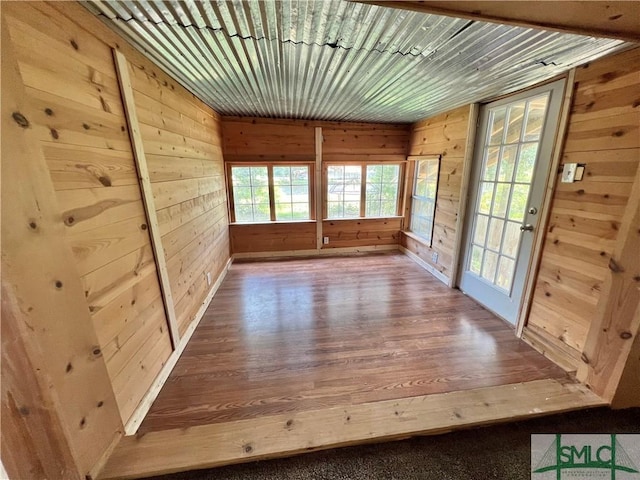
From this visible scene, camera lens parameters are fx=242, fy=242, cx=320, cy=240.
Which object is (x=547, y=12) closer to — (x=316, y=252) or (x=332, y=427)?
(x=332, y=427)

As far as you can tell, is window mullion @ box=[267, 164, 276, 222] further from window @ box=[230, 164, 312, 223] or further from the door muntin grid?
the door muntin grid

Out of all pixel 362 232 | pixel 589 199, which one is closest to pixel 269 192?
pixel 362 232

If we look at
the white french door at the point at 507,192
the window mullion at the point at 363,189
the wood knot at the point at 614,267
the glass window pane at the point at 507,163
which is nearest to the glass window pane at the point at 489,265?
the white french door at the point at 507,192

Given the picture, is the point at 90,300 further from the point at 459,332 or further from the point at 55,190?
the point at 459,332

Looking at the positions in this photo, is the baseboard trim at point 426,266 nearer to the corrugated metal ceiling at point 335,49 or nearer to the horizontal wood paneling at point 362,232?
the horizontal wood paneling at point 362,232

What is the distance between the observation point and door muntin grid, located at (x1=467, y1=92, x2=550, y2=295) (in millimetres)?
2059

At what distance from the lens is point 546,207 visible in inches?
73.4

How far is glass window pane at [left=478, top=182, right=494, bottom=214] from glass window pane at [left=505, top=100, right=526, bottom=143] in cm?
44

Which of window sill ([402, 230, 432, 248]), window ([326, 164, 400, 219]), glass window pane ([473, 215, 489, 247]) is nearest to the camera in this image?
glass window pane ([473, 215, 489, 247])

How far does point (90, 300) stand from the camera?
1096mm

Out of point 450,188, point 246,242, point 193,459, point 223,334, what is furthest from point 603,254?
point 246,242

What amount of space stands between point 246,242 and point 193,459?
312 cm

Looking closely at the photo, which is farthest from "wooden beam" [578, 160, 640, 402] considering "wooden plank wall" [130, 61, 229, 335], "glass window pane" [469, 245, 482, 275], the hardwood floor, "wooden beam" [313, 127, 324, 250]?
"wooden beam" [313, 127, 324, 250]

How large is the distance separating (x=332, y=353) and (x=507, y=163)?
236 centimetres
